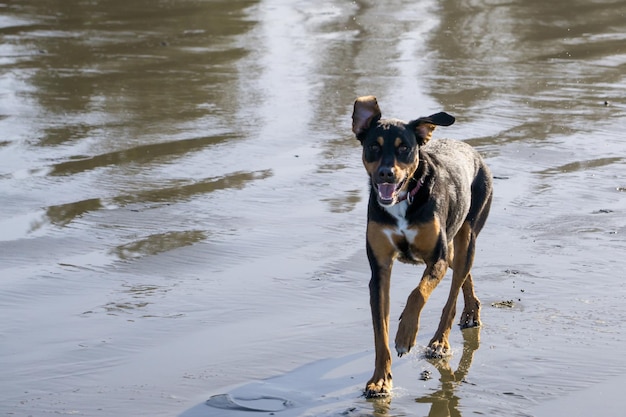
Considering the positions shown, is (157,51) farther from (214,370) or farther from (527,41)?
(214,370)

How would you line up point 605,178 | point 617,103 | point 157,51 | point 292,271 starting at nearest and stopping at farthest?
point 292,271
point 605,178
point 617,103
point 157,51

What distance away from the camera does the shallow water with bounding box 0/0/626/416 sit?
5984 mm

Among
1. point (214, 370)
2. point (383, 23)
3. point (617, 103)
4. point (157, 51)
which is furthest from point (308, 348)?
point (383, 23)

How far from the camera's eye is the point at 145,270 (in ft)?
24.8

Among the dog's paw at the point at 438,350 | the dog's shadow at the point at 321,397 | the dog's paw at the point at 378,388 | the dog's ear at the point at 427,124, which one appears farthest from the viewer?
the dog's paw at the point at 438,350

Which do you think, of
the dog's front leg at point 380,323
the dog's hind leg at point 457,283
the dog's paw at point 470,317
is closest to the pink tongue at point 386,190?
the dog's front leg at point 380,323

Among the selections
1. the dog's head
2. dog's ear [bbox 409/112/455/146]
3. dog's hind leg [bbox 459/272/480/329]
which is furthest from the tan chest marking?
dog's hind leg [bbox 459/272/480/329]

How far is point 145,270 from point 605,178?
3.74 meters

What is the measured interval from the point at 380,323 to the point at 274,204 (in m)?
3.14

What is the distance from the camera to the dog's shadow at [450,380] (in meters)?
5.54

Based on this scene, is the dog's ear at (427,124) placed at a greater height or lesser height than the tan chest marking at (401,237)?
greater

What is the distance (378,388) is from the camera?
18.6 feet

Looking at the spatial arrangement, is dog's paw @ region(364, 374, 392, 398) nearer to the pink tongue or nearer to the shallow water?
the shallow water

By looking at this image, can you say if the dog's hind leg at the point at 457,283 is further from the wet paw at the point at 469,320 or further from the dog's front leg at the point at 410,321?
the dog's front leg at the point at 410,321
